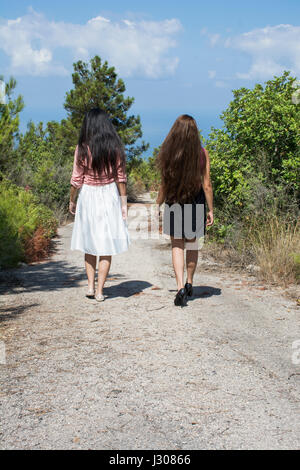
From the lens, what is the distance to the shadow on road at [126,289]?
612 centimetres

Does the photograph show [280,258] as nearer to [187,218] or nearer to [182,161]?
[187,218]

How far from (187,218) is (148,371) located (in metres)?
2.29

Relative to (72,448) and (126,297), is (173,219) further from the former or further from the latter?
(72,448)

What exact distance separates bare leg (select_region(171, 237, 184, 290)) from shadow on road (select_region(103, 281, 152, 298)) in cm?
93

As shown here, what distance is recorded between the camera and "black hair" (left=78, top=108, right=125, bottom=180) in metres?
5.30

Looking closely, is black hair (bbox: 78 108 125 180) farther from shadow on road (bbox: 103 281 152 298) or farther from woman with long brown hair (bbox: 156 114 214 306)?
shadow on road (bbox: 103 281 152 298)


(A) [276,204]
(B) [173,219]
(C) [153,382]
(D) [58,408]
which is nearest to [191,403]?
(C) [153,382]

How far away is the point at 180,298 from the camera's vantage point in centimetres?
525

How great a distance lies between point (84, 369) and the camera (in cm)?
341

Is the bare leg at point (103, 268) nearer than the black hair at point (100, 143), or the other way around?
the black hair at point (100, 143)

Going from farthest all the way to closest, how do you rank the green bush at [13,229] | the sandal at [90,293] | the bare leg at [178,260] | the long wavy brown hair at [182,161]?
the green bush at [13,229]
the sandal at [90,293]
the bare leg at [178,260]
the long wavy brown hair at [182,161]

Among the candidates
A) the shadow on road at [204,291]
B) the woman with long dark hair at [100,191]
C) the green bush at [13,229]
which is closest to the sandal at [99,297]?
the woman with long dark hair at [100,191]

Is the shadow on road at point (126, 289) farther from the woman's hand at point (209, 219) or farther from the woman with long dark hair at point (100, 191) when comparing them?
the woman's hand at point (209, 219)

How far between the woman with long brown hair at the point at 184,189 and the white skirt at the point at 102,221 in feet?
1.73
